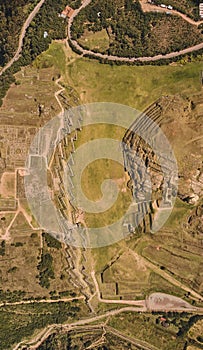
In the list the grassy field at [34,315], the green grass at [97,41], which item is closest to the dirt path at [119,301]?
the grassy field at [34,315]

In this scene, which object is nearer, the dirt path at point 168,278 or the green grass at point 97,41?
the dirt path at point 168,278

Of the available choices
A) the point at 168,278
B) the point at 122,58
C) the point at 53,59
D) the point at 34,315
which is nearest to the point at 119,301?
the point at 168,278

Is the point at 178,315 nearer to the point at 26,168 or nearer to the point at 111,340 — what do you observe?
the point at 111,340

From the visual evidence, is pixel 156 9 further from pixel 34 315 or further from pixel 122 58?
pixel 34 315

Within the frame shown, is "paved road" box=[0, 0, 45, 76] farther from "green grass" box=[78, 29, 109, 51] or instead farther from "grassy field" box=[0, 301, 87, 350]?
"grassy field" box=[0, 301, 87, 350]

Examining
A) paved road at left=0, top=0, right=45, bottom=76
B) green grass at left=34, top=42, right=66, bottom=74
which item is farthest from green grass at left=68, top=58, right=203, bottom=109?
paved road at left=0, top=0, right=45, bottom=76

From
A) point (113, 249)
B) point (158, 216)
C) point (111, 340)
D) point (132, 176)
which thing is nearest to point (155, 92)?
point (132, 176)

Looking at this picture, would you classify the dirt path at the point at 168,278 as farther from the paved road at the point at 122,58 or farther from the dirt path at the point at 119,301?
the paved road at the point at 122,58

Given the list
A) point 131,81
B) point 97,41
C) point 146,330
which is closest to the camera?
point 146,330
